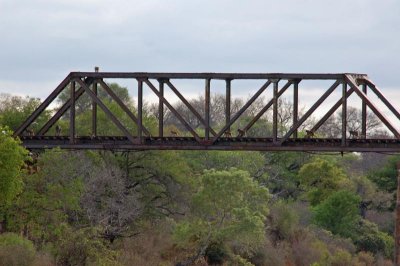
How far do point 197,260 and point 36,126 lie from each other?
34.2 feet

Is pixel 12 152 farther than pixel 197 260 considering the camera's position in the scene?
No

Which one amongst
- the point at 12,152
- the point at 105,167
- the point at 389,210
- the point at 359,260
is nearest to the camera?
the point at 12,152

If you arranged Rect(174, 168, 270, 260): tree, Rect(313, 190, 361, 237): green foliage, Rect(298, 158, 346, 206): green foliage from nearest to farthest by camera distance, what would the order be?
Rect(174, 168, 270, 260): tree
Rect(313, 190, 361, 237): green foliage
Rect(298, 158, 346, 206): green foliage

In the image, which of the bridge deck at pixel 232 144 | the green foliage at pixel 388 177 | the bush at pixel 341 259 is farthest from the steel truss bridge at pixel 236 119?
the green foliage at pixel 388 177

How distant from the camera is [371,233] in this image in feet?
266

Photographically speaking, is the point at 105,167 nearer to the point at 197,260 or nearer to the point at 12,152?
the point at 197,260

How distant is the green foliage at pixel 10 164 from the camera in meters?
50.1

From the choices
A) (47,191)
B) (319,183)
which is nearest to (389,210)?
(319,183)

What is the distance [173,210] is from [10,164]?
18.5 meters

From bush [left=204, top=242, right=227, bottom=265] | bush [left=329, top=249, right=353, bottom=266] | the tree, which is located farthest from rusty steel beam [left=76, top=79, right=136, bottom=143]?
bush [left=329, top=249, right=353, bottom=266]

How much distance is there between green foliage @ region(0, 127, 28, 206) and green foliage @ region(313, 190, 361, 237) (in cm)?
3198

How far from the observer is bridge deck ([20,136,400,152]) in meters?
45.3

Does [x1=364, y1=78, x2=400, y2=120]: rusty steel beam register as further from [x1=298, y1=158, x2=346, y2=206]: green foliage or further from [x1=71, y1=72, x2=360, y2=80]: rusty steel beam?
[x1=298, y1=158, x2=346, y2=206]: green foliage

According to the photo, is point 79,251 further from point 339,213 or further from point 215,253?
point 339,213
